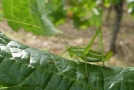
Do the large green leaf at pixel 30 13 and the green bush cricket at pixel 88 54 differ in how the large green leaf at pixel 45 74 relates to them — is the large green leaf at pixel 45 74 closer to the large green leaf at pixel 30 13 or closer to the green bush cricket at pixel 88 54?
the green bush cricket at pixel 88 54

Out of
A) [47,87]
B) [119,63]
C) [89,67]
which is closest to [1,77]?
[47,87]

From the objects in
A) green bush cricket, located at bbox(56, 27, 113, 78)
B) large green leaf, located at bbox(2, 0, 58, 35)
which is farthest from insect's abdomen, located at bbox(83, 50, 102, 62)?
large green leaf, located at bbox(2, 0, 58, 35)

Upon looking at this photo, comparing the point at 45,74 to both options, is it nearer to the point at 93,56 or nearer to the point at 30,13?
the point at 93,56

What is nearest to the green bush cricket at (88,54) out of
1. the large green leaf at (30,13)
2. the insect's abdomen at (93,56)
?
the insect's abdomen at (93,56)

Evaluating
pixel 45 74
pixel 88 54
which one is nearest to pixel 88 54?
pixel 88 54

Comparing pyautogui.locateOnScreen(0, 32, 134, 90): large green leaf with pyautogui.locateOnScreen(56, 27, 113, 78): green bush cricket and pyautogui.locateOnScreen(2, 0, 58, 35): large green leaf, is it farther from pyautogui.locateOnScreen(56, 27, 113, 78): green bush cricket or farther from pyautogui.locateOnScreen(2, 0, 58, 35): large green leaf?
pyautogui.locateOnScreen(2, 0, 58, 35): large green leaf

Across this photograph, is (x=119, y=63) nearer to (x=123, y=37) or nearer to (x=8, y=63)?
(x=123, y=37)
